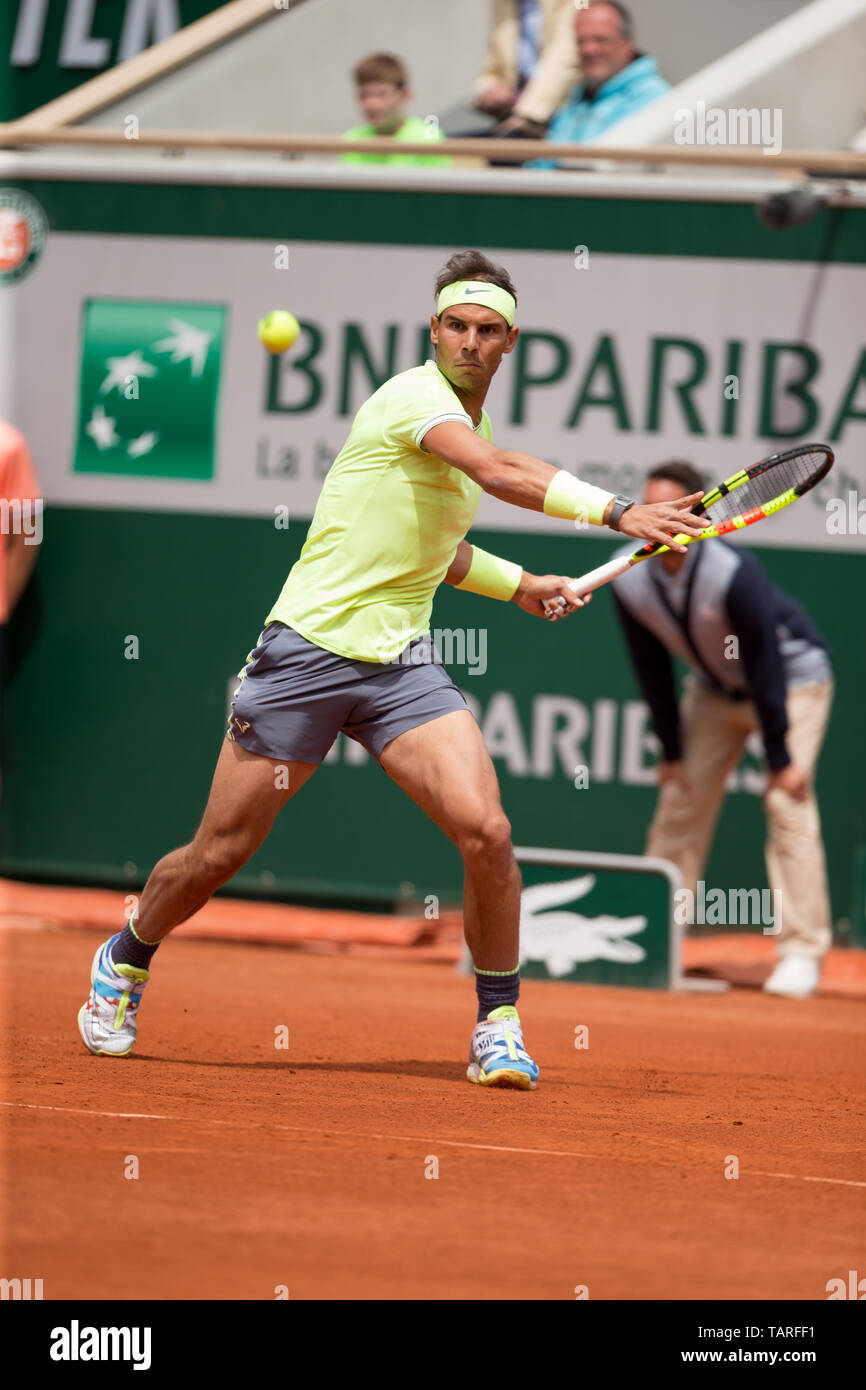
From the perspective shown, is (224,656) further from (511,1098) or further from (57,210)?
(511,1098)

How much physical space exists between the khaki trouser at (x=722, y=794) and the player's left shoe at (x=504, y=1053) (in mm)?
3521

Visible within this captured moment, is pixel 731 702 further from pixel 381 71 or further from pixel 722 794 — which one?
pixel 381 71

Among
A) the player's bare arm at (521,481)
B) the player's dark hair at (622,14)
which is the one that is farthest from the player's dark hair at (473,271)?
the player's dark hair at (622,14)

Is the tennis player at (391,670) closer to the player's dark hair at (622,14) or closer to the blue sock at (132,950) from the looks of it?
the blue sock at (132,950)

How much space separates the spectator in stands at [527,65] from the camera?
9625 millimetres

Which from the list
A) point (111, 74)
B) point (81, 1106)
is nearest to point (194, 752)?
point (111, 74)

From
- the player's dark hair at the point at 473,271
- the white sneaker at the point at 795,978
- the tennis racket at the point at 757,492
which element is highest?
the player's dark hair at the point at 473,271

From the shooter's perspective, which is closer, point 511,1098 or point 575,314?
point 511,1098

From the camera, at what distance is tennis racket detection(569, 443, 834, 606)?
16.1 ft

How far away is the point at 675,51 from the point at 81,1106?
7400mm

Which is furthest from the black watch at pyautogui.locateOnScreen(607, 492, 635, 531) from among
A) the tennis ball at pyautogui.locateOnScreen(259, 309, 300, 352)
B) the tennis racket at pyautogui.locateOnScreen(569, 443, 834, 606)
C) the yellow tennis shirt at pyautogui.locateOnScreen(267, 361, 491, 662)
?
the tennis ball at pyautogui.locateOnScreen(259, 309, 300, 352)

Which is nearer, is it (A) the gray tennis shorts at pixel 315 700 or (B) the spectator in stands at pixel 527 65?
(A) the gray tennis shorts at pixel 315 700

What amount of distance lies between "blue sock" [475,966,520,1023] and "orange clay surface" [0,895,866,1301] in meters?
0.24

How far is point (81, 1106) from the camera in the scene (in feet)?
14.1
